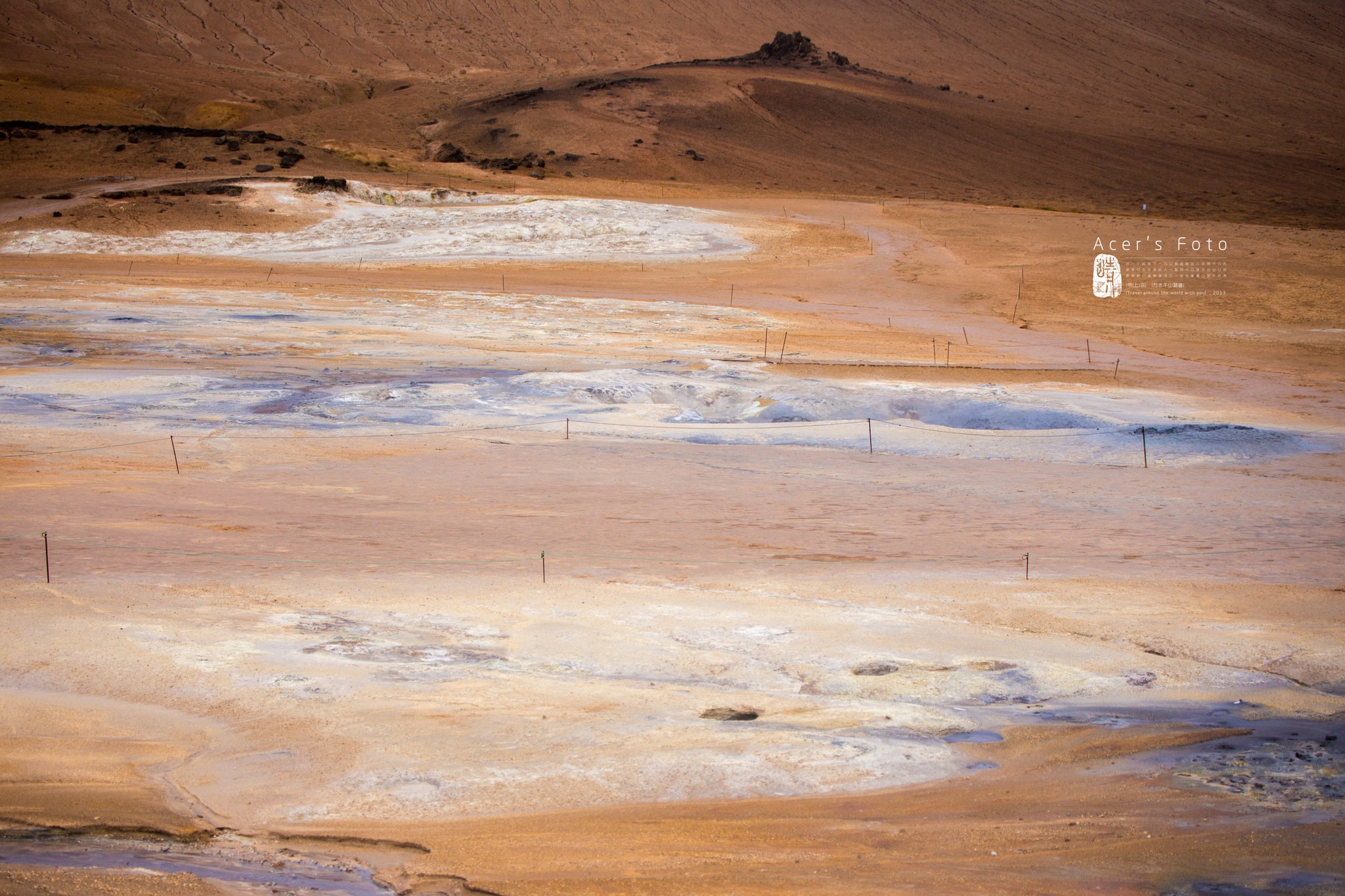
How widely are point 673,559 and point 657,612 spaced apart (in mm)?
1653

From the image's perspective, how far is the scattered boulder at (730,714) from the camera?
657 centimetres

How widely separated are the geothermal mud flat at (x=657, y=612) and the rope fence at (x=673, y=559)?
2.2 inches

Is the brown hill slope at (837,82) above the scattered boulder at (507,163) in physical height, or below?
above

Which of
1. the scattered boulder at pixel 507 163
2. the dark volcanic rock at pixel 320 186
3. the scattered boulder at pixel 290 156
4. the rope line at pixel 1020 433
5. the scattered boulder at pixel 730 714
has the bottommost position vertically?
the scattered boulder at pixel 730 714

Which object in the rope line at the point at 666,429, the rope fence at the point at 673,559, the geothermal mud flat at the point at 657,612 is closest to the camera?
the geothermal mud flat at the point at 657,612

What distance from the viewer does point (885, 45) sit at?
76.1 m

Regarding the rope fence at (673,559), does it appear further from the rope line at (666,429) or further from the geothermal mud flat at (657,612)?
the rope line at (666,429)

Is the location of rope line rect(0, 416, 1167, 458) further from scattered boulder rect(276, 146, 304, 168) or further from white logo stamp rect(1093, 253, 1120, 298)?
scattered boulder rect(276, 146, 304, 168)

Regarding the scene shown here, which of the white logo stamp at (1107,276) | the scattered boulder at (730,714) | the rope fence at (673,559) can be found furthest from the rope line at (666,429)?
the white logo stamp at (1107,276)

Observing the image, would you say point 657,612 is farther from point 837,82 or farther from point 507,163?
point 837,82

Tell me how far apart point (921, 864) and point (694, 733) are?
1658 mm

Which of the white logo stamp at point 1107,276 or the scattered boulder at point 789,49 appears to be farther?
the scattered boulder at point 789,49

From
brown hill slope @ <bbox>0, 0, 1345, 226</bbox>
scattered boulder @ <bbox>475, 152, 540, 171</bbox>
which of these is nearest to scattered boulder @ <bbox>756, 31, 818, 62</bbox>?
brown hill slope @ <bbox>0, 0, 1345, 226</bbox>

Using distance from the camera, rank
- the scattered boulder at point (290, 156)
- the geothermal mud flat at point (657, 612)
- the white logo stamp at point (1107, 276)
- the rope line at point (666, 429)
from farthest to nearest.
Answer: the scattered boulder at point (290, 156), the white logo stamp at point (1107, 276), the rope line at point (666, 429), the geothermal mud flat at point (657, 612)
